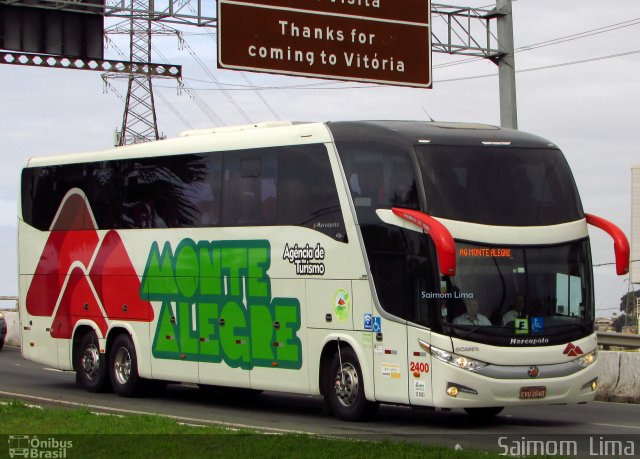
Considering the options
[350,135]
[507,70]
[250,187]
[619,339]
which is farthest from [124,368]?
[507,70]

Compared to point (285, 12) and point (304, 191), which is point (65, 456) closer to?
point (304, 191)

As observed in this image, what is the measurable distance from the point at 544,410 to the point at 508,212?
177 inches

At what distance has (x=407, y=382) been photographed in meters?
17.2

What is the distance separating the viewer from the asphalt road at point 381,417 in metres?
15.9

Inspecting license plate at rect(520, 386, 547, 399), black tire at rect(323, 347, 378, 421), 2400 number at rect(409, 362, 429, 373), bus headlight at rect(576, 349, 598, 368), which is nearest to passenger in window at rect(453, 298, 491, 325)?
2400 number at rect(409, 362, 429, 373)

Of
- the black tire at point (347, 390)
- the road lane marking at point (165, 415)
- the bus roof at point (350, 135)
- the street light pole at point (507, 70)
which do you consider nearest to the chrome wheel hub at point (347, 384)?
the black tire at point (347, 390)

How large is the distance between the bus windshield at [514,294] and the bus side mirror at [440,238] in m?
0.34

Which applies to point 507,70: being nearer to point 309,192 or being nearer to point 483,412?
point 309,192

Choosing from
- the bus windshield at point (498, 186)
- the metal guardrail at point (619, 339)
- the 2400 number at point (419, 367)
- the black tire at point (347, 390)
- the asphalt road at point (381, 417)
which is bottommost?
the asphalt road at point (381, 417)

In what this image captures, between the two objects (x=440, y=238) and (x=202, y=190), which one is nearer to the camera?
(x=440, y=238)

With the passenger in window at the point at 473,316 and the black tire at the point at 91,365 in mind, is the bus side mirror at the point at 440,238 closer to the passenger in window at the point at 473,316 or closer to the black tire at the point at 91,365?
the passenger in window at the point at 473,316

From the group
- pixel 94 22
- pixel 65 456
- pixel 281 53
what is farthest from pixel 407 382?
pixel 94 22

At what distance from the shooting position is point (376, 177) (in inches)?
700

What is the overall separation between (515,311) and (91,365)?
30.6 ft
